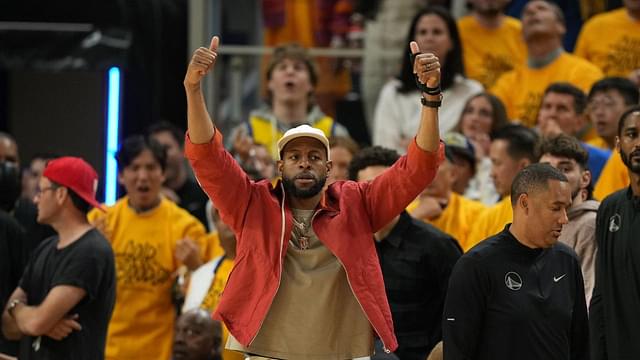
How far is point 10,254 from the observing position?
8062mm

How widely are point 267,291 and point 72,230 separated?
2.08m

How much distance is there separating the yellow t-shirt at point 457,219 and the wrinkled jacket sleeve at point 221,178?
2432 millimetres

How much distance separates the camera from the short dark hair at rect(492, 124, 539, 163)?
805cm

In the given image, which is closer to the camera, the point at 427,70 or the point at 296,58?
the point at 427,70

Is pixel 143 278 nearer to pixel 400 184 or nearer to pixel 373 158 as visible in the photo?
pixel 373 158

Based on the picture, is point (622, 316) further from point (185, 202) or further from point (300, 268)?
point (185, 202)

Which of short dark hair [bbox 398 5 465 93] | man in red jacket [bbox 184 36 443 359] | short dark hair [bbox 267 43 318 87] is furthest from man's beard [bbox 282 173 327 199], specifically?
short dark hair [bbox 398 5 465 93]

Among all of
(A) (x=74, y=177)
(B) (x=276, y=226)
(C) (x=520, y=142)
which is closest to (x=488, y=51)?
(C) (x=520, y=142)

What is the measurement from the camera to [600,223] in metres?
6.81

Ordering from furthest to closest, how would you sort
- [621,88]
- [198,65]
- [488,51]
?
1. [488,51]
2. [621,88]
3. [198,65]

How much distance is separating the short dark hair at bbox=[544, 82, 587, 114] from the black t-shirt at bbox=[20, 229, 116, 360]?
3191 mm

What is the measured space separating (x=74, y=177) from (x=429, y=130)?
2607mm

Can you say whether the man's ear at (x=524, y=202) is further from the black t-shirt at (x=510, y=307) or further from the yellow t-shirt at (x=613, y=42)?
the yellow t-shirt at (x=613, y=42)

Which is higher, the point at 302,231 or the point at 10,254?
the point at 302,231
